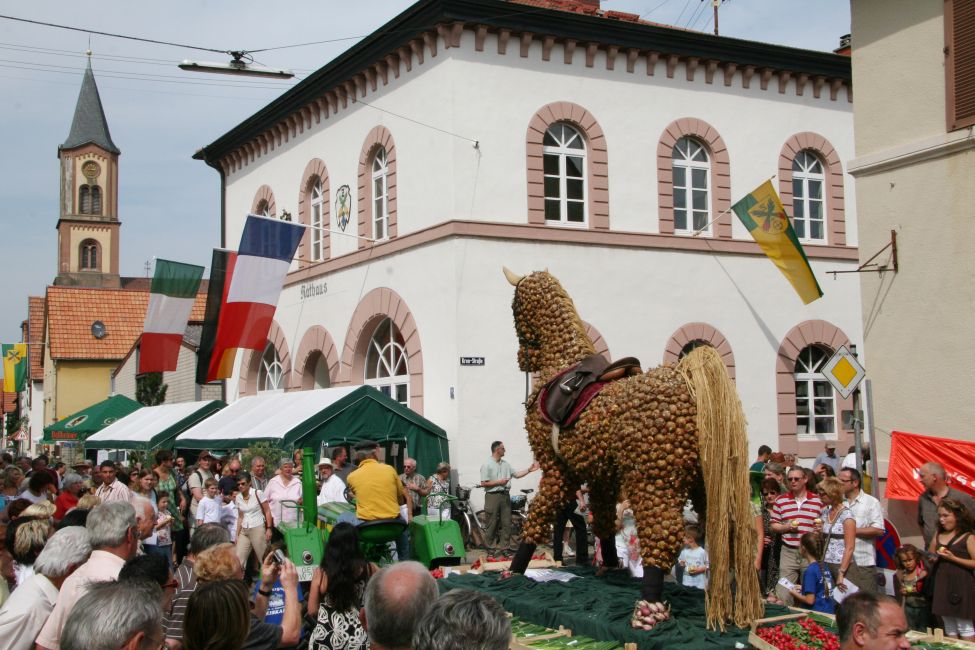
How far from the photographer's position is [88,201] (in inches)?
3637

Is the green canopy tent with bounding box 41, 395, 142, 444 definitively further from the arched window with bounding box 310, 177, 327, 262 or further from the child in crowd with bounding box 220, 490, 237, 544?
the child in crowd with bounding box 220, 490, 237, 544

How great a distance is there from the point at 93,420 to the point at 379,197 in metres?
13.1

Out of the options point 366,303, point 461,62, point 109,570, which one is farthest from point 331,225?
point 109,570

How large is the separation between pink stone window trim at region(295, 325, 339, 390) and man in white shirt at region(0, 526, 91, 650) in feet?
55.2

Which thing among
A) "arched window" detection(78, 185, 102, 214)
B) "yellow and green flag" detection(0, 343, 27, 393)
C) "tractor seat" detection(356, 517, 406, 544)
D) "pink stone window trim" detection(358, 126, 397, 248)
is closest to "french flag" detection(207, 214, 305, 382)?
"pink stone window trim" detection(358, 126, 397, 248)

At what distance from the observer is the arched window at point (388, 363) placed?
21.4m

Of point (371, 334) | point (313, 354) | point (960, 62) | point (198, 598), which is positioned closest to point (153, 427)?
point (313, 354)

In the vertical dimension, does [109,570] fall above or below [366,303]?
below

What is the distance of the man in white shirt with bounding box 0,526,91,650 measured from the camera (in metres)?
5.41

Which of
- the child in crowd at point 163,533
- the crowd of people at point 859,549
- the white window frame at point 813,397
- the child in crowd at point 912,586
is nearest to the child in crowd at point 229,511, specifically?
the child in crowd at point 163,533

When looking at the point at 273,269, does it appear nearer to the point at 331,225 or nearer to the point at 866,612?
the point at 331,225

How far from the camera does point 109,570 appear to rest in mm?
6191

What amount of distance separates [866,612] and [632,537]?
21.9 feet

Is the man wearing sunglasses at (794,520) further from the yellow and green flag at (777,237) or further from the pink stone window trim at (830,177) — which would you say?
the pink stone window trim at (830,177)
